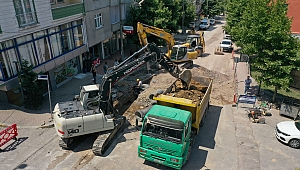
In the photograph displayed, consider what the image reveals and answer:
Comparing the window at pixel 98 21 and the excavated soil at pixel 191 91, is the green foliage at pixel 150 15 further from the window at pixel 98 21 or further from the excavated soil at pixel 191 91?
the excavated soil at pixel 191 91

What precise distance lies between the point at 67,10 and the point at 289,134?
18.5m

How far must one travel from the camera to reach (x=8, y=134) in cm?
1436

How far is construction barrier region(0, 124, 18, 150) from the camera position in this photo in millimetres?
13711

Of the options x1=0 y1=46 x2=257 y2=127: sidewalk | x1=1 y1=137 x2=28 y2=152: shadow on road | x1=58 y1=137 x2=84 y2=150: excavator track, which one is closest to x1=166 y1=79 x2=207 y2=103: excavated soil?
x1=0 y1=46 x2=257 y2=127: sidewalk

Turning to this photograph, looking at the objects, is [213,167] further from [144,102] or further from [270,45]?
[270,45]

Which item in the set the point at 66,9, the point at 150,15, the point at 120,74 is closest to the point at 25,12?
the point at 66,9

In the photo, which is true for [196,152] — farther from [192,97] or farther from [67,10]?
[67,10]

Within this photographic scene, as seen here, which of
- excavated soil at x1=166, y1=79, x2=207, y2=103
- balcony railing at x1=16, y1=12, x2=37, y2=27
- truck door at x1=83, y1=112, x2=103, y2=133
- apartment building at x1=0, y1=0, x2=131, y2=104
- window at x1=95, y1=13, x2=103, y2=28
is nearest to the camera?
truck door at x1=83, y1=112, x2=103, y2=133

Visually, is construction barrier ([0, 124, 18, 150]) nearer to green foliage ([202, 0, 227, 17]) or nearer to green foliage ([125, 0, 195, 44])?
Answer: green foliage ([125, 0, 195, 44])

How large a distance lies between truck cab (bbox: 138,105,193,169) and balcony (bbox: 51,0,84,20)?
41.7ft

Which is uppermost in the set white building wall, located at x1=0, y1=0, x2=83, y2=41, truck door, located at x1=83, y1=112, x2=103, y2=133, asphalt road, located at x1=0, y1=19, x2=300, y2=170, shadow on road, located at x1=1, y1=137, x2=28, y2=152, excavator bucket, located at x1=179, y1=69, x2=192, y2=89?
white building wall, located at x1=0, y1=0, x2=83, y2=41

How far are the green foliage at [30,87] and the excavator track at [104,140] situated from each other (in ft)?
21.1

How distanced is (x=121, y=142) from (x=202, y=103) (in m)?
5.13

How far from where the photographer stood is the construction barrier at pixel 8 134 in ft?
45.0
